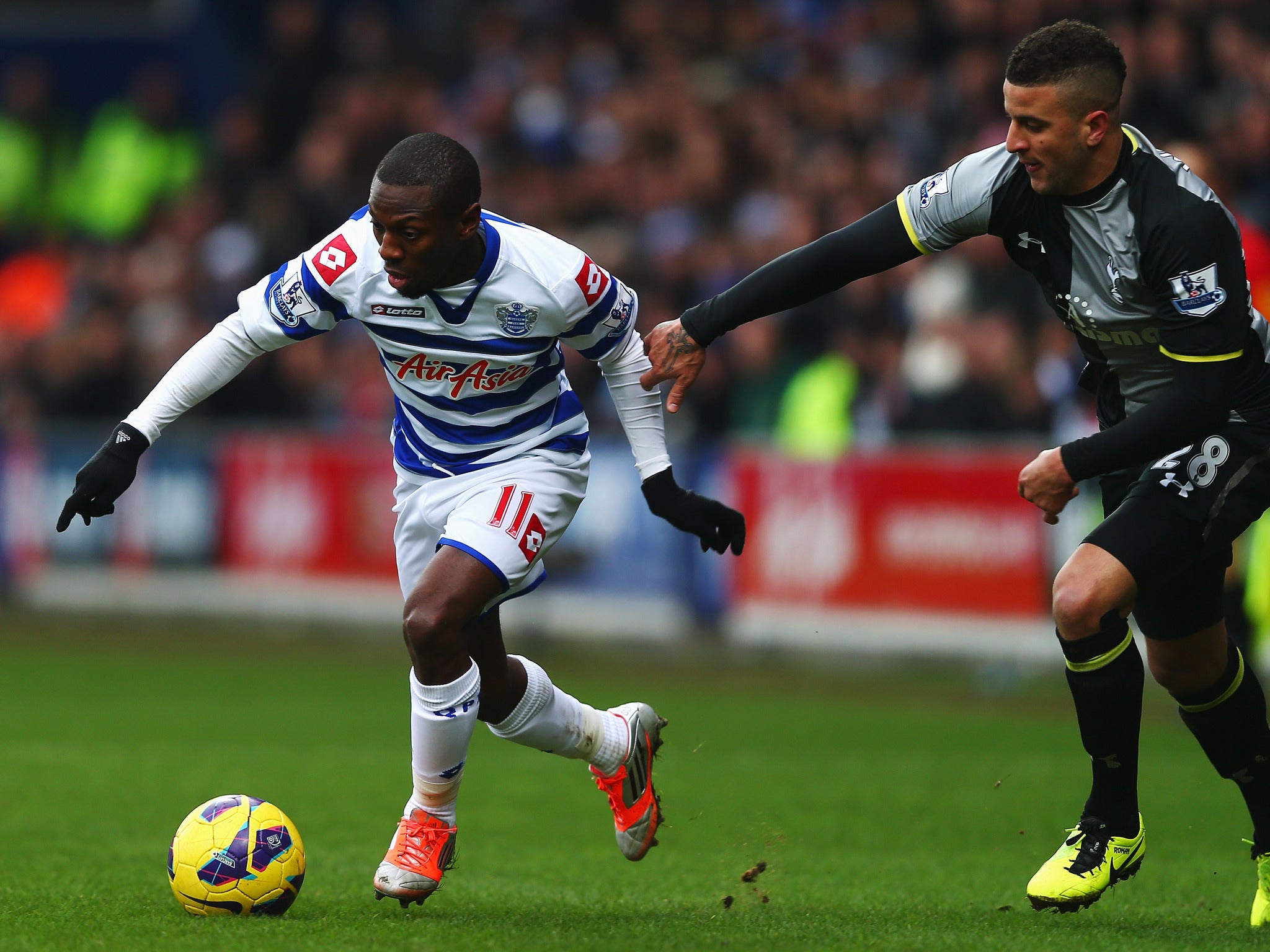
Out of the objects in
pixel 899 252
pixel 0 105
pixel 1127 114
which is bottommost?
pixel 899 252

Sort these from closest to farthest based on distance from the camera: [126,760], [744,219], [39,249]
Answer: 1. [126,760]
2. [744,219]
3. [39,249]

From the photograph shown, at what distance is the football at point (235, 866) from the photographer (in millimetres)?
5137

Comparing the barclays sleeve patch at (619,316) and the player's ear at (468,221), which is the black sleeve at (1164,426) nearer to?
the barclays sleeve patch at (619,316)

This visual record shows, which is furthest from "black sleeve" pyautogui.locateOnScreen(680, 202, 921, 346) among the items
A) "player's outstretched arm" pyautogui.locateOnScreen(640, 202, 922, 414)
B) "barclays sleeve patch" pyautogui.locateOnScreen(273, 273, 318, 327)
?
"barclays sleeve patch" pyautogui.locateOnScreen(273, 273, 318, 327)

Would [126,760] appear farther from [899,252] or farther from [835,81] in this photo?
[835,81]

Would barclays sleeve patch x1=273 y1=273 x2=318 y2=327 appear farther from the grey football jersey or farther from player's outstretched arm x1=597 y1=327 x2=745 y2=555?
the grey football jersey

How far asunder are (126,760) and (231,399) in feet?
28.5

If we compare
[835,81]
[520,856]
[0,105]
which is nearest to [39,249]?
[0,105]

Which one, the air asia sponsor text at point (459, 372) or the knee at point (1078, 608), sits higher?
the air asia sponsor text at point (459, 372)

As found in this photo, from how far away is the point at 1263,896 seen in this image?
5336 mm

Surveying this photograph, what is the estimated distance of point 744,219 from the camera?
611 inches

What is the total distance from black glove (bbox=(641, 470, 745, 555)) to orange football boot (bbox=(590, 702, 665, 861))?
27.8 inches

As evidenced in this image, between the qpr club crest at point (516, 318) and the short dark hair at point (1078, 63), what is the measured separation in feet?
5.27

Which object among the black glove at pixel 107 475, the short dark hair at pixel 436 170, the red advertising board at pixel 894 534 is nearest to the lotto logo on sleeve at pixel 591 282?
the short dark hair at pixel 436 170
